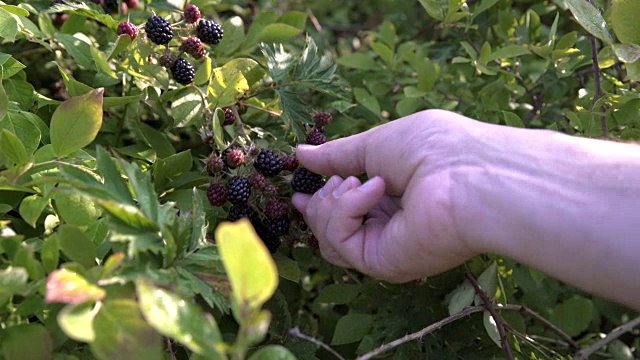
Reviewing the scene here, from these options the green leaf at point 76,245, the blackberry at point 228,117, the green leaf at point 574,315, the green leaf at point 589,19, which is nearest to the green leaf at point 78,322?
the green leaf at point 76,245

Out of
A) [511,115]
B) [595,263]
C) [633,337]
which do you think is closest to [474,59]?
[511,115]

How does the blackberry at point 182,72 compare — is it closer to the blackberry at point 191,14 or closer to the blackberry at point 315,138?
the blackberry at point 191,14

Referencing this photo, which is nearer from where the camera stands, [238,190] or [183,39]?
[238,190]

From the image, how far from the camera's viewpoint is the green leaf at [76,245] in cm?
74

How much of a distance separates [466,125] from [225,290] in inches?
15.8

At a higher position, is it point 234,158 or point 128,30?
point 128,30

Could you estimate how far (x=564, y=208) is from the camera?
78 centimetres

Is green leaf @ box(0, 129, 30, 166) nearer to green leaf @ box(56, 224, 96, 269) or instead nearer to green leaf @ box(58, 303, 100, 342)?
green leaf @ box(56, 224, 96, 269)

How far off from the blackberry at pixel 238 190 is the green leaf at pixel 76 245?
26cm

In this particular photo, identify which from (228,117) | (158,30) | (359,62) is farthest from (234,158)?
(359,62)

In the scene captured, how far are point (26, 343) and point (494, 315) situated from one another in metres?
0.68

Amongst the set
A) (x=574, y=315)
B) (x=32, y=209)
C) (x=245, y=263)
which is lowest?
(x=574, y=315)

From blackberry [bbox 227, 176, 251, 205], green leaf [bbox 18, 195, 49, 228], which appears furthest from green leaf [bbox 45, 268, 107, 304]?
blackberry [bbox 227, 176, 251, 205]

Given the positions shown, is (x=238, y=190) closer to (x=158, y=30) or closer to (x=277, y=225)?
(x=277, y=225)
